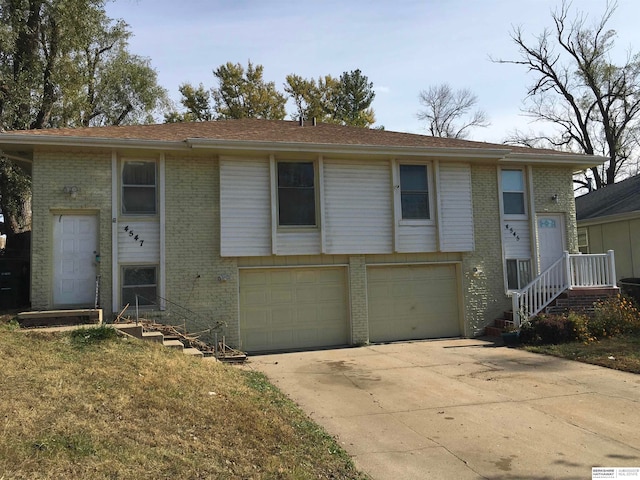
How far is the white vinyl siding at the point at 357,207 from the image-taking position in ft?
40.7

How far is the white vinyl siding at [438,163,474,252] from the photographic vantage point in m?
13.1

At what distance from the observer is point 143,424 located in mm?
4973

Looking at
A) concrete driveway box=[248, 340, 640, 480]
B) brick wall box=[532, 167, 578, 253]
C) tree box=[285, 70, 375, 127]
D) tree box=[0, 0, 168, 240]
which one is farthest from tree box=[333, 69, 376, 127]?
concrete driveway box=[248, 340, 640, 480]

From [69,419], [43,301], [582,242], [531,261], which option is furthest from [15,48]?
Answer: [582,242]

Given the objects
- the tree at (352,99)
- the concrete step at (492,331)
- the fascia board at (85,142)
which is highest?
the tree at (352,99)

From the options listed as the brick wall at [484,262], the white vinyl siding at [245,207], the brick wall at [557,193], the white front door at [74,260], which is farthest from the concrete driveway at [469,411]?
the brick wall at [557,193]

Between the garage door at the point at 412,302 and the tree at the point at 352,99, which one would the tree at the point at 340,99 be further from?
the garage door at the point at 412,302

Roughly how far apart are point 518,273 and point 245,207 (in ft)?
25.5

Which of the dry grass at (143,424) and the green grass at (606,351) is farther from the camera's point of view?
the green grass at (606,351)

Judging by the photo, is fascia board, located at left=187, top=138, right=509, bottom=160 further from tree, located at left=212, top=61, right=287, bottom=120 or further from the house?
tree, located at left=212, top=61, right=287, bottom=120

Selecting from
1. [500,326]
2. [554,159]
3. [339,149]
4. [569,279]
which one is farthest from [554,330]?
[339,149]

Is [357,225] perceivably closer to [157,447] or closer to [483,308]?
[483,308]

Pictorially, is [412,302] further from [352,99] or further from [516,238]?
[352,99]

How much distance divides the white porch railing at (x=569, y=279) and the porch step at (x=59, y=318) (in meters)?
9.90
